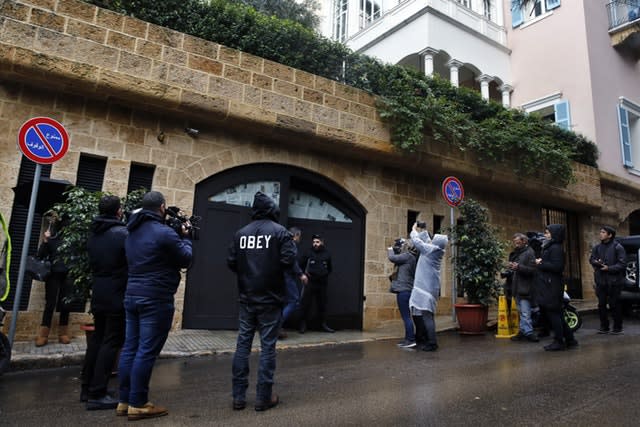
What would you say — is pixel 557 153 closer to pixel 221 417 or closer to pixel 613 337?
pixel 613 337

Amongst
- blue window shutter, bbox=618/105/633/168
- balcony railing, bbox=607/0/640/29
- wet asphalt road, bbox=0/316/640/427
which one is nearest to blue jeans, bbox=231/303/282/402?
wet asphalt road, bbox=0/316/640/427

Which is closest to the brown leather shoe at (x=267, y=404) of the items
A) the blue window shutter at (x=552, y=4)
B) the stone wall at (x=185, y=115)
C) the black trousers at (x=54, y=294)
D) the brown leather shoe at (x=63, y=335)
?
the black trousers at (x=54, y=294)

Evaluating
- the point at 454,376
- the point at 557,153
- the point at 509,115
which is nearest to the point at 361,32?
the point at 509,115

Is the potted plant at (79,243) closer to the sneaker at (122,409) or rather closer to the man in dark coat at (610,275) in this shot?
the sneaker at (122,409)

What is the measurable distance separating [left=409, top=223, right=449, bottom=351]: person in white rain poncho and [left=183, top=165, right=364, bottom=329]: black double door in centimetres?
280

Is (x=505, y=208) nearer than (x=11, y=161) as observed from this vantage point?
No

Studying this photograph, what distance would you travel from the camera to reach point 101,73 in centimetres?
678

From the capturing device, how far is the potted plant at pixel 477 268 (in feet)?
26.2

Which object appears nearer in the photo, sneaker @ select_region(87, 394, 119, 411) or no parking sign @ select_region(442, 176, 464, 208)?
sneaker @ select_region(87, 394, 119, 411)

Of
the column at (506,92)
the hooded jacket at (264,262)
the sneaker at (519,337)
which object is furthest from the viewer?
the column at (506,92)

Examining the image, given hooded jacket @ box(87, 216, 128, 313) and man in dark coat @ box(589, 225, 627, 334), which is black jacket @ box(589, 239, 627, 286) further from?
hooded jacket @ box(87, 216, 128, 313)

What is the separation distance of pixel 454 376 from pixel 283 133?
527 centimetres

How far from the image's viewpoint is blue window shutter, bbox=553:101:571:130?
A: 15094 mm

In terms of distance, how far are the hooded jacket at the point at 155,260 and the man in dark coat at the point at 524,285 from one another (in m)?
5.70
